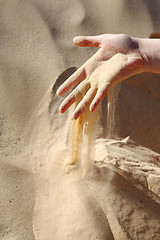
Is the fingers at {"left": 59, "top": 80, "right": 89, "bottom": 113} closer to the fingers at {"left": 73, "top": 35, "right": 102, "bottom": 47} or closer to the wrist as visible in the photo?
the fingers at {"left": 73, "top": 35, "right": 102, "bottom": 47}

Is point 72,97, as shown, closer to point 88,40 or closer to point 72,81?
point 72,81

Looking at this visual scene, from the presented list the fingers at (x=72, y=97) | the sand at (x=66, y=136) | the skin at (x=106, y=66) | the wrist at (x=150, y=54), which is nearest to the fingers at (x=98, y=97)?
the skin at (x=106, y=66)

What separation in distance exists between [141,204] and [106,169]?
0.75 feet

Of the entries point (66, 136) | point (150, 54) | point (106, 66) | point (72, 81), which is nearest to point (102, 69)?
point (106, 66)

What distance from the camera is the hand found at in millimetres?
1439

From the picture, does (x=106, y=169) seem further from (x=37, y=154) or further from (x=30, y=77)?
(x=30, y=77)

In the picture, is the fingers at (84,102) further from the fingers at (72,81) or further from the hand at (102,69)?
the fingers at (72,81)

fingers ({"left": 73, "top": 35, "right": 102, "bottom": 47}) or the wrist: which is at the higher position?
fingers ({"left": 73, "top": 35, "right": 102, "bottom": 47})

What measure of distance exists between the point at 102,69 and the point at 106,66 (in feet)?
0.09

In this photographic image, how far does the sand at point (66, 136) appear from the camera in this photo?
54.6 inches

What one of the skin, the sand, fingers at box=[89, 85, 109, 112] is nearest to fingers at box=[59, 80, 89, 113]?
the skin

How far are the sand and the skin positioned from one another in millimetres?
171

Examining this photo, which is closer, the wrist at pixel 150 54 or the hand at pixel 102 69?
the hand at pixel 102 69

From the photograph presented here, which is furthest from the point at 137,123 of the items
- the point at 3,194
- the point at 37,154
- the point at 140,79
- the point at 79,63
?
the point at 3,194
